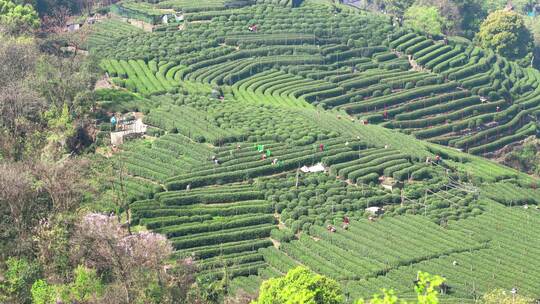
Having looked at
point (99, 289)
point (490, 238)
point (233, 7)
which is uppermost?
point (233, 7)

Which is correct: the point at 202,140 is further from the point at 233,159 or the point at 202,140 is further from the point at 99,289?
the point at 99,289

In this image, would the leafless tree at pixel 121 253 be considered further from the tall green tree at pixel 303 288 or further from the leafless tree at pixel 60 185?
the tall green tree at pixel 303 288

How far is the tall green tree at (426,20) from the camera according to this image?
123000 mm

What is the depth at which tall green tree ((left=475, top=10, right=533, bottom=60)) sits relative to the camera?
419 feet

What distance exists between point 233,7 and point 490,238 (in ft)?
187

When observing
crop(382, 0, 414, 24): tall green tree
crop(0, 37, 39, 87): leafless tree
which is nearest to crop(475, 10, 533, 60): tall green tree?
crop(382, 0, 414, 24): tall green tree

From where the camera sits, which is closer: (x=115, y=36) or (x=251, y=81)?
(x=251, y=81)

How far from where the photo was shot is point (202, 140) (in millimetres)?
79125

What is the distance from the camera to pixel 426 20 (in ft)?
411

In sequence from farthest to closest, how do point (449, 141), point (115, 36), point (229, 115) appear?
1. point (115, 36)
2. point (449, 141)
3. point (229, 115)

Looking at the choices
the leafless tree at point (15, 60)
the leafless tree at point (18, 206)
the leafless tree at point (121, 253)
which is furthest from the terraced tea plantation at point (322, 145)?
the leafless tree at point (18, 206)

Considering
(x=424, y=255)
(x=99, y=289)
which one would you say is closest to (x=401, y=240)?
(x=424, y=255)

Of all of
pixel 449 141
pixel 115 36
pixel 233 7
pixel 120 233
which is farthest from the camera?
pixel 233 7

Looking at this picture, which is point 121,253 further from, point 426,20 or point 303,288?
point 426,20
